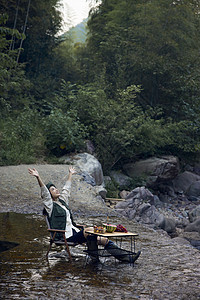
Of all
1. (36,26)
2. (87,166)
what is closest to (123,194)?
(87,166)

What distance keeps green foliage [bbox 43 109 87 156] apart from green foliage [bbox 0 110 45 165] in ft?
1.77

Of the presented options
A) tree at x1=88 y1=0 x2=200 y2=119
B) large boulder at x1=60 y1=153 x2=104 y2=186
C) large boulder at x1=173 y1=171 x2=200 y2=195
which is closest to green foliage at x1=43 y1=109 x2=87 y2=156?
large boulder at x1=60 y1=153 x2=104 y2=186

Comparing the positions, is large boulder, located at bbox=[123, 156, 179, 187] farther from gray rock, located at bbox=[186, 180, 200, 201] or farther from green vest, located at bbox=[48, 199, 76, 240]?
green vest, located at bbox=[48, 199, 76, 240]

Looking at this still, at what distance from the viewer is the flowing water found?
3570 mm

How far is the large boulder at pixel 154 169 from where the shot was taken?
48.8 feet

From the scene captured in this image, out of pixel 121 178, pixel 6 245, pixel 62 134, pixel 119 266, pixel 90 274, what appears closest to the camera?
pixel 90 274

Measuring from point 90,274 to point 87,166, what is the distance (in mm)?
8299

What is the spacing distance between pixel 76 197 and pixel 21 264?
5.54 metres

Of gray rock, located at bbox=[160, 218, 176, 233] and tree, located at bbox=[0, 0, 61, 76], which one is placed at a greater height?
tree, located at bbox=[0, 0, 61, 76]

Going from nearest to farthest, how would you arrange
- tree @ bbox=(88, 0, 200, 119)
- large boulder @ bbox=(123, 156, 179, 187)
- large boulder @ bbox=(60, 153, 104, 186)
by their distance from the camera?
large boulder @ bbox=(60, 153, 104, 186)
large boulder @ bbox=(123, 156, 179, 187)
tree @ bbox=(88, 0, 200, 119)

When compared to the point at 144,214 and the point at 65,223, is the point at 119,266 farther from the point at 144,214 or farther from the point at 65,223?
the point at 144,214

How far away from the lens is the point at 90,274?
421 centimetres

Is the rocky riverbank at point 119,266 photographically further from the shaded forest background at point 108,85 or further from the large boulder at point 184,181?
the large boulder at point 184,181

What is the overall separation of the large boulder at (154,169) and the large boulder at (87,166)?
269cm
